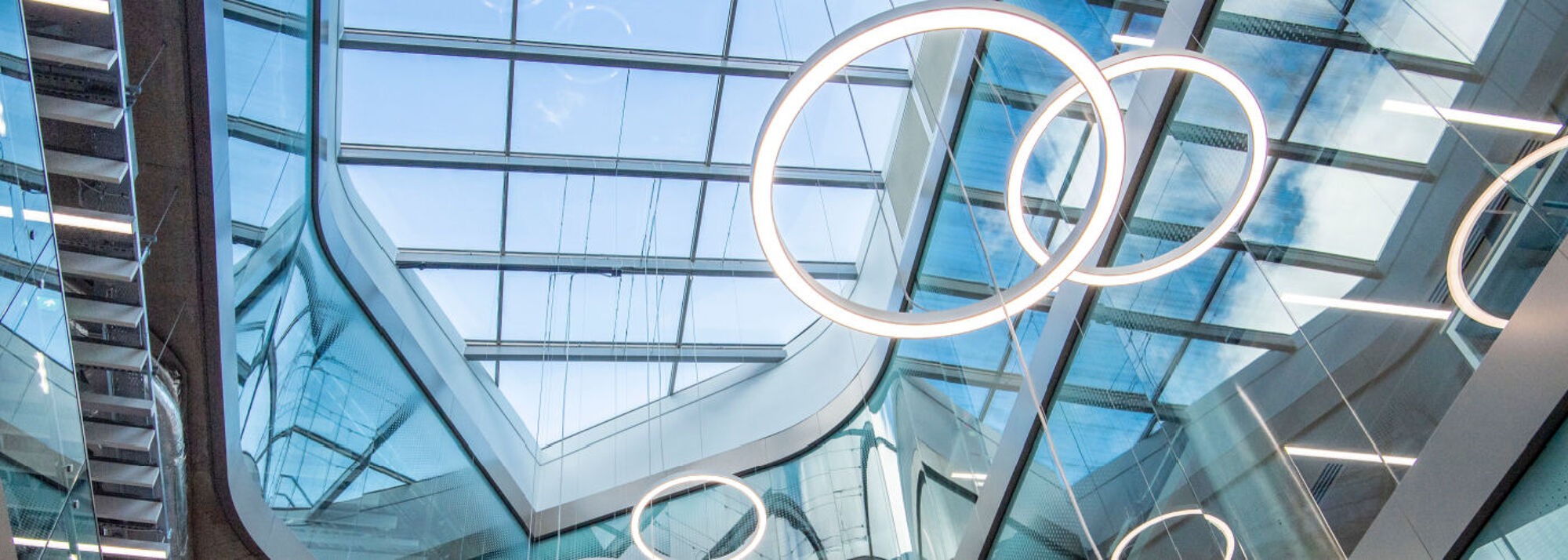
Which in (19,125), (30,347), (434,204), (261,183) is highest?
(434,204)

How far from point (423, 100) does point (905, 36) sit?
14552mm

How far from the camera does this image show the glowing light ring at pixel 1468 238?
635 centimetres

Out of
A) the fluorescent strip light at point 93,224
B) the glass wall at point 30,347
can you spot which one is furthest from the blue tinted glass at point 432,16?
the glass wall at point 30,347

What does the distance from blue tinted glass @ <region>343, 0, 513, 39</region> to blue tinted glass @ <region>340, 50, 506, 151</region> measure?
489 millimetres

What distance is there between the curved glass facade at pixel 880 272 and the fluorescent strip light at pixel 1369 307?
36 millimetres

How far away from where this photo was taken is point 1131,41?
10.9 meters

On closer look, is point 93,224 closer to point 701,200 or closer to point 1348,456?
point 1348,456

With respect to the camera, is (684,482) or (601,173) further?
(601,173)

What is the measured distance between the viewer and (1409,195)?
706 cm

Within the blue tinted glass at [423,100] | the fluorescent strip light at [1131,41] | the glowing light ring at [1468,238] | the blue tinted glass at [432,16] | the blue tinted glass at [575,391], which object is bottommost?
the glowing light ring at [1468,238]

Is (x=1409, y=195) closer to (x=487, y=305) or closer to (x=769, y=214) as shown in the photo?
(x=769, y=214)

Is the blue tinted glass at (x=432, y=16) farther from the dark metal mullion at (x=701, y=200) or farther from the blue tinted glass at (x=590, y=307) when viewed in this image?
the blue tinted glass at (x=590, y=307)

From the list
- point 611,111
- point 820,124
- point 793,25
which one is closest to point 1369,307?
point 793,25

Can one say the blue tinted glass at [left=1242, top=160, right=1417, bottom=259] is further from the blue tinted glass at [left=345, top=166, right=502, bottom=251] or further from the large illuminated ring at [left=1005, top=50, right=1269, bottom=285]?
the blue tinted glass at [left=345, top=166, right=502, bottom=251]
